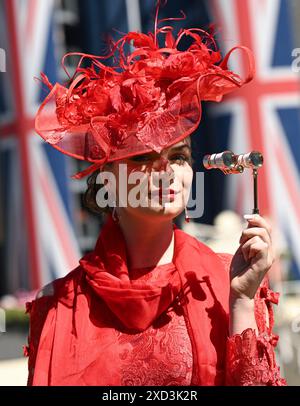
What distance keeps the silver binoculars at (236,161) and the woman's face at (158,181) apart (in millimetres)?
134

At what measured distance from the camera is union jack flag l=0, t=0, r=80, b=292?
29.6 feet

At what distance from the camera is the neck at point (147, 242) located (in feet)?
6.63

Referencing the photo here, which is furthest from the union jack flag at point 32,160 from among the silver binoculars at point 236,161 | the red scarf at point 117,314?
the silver binoculars at point 236,161

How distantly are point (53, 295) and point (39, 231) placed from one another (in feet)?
23.0

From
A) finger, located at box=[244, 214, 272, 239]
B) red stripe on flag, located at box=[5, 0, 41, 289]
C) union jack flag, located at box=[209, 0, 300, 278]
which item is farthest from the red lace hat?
red stripe on flag, located at box=[5, 0, 41, 289]

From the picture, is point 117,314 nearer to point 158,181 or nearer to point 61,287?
point 61,287

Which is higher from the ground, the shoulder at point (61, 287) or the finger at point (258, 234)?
the finger at point (258, 234)

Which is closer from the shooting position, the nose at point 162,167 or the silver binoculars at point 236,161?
the silver binoculars at point 236,161

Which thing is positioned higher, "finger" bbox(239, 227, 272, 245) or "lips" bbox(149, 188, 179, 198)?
"lips" bbox(149, 188, 179, 198)

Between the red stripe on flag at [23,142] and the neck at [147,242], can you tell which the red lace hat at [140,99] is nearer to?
the neck at [147,242]

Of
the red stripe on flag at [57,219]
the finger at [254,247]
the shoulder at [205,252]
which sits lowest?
the red stripe on flag at [57,219]

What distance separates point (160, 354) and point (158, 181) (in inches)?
16.8

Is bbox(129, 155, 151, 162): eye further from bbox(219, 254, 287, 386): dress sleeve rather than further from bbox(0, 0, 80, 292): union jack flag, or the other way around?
bbox(0, 0, 80, 292): union jack flag

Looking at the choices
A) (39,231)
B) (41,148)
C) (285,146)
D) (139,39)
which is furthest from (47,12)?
(139,39)
